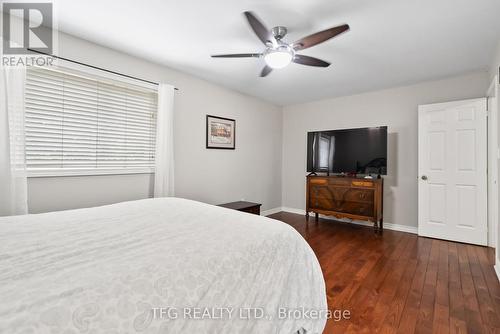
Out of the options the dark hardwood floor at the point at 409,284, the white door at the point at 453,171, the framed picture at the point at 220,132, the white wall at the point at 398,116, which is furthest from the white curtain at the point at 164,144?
the white door at the point at 453,171

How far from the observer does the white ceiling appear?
1851 mm

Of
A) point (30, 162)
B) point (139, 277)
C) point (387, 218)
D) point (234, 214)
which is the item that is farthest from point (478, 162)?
point (30, 162)

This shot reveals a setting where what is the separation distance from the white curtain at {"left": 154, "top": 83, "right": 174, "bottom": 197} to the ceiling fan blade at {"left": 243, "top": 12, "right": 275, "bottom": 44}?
5.09 feet

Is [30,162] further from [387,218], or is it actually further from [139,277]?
[387,218]

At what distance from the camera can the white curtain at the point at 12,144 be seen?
187 cm

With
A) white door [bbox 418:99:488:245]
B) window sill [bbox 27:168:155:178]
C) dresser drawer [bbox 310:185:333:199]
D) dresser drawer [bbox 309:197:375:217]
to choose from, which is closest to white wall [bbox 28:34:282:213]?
window sill [bbox 27:168:155:178]

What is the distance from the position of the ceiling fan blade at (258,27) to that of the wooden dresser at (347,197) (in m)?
2.70

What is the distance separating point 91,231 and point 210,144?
2486 mm

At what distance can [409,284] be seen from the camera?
83.7 inches

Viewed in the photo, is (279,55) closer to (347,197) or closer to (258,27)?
(258,27)

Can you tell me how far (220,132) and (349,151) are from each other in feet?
7.29

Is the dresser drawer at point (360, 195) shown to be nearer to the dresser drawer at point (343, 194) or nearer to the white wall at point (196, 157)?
the dresser drawer at point (343, 194)

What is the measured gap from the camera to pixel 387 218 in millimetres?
3926

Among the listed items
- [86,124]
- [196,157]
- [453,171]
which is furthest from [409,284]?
[86,124]
